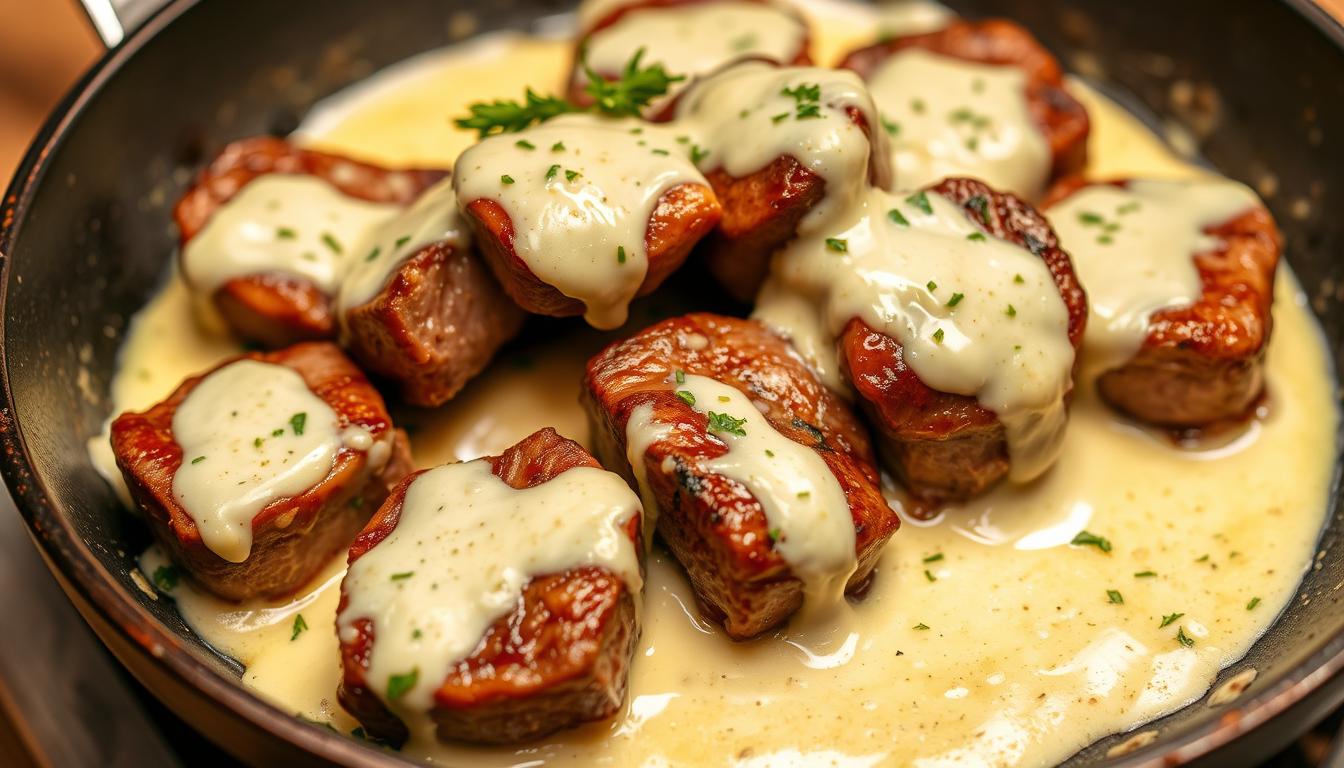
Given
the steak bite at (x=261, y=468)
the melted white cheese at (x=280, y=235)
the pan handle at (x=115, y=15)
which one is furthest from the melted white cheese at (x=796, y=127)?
the pan handle at (x=115, y=15)

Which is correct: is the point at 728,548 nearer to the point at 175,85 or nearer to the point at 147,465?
the point at 147,465

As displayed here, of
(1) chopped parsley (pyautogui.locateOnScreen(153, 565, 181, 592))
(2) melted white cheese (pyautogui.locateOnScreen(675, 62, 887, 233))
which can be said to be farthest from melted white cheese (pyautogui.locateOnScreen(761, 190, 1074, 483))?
(1) chopped parsley (pyautogui.locateOnScreen(153, 565, 181, 592))

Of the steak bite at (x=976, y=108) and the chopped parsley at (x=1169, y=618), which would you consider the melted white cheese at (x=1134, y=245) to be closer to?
the steak bite at (x=976, y=108)

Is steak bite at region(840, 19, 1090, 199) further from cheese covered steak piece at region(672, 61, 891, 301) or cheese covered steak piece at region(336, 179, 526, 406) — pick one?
cheese covered steak piece at region(336, 179, 526, 406)

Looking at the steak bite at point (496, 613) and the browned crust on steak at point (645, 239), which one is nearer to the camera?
the steak bite at point (496, 613)

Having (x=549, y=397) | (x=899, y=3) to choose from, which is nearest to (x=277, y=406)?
(x=549, y=397)
